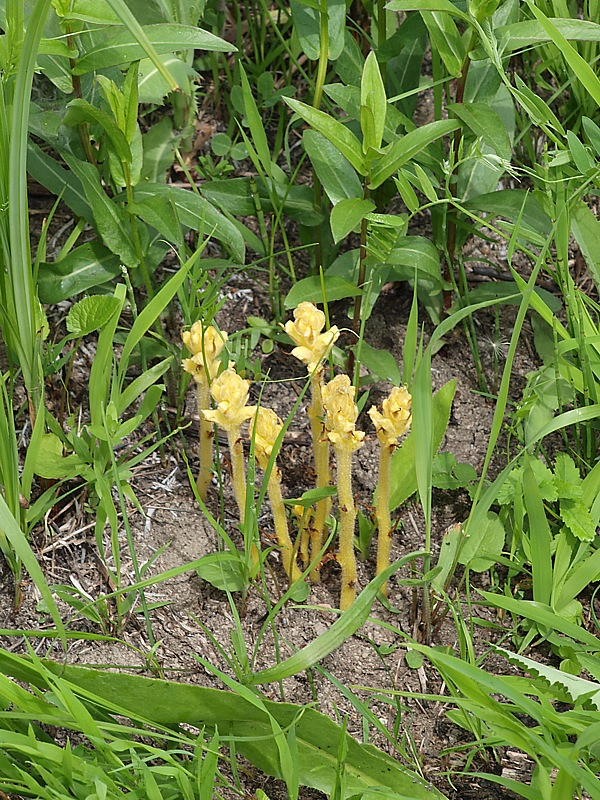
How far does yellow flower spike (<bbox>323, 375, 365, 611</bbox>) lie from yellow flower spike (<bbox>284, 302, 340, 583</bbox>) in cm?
5

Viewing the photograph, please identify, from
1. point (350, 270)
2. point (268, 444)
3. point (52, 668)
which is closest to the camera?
point (52, 668)

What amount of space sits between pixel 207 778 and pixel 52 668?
1.00ft

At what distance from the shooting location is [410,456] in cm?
150

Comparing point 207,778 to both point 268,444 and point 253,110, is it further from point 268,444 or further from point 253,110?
point 253,110

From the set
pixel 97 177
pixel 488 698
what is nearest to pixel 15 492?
pixel 97 177

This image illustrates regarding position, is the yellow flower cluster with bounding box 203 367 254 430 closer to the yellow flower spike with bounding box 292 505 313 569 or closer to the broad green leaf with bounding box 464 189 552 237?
the yellow flower spike with bounding box 292 505 313 569

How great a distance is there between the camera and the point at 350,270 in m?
1.78

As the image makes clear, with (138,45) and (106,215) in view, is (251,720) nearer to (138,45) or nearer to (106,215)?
(106,215)

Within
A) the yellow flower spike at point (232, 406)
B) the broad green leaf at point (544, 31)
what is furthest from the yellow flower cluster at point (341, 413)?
the broad green leaf at point (544, 31)

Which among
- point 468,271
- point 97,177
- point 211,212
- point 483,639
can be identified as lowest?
point 483,639

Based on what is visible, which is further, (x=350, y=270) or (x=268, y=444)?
(x=350, y=270)

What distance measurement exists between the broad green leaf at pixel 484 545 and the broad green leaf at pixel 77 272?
855 mm

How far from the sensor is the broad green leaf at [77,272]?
168 cm

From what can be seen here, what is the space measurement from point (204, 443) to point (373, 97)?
673mm
